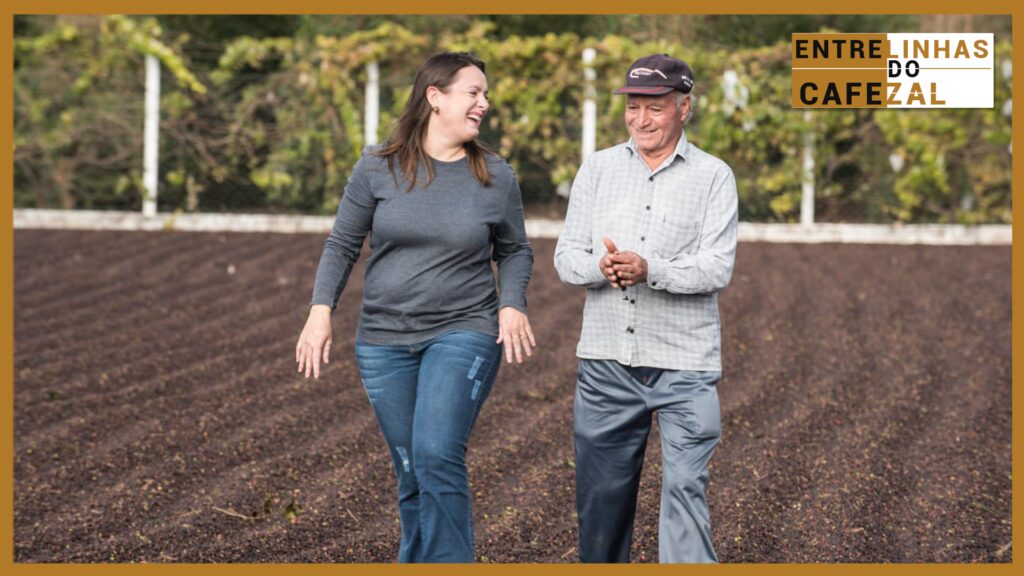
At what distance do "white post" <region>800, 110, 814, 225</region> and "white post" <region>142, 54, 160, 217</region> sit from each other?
24.0ft

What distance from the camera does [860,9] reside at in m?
9.21

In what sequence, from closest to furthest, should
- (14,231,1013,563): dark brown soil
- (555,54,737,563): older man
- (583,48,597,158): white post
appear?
(555,54,737,563): older man
(14,231,1013,563): dark brown soil
(583,48,597,158): white post

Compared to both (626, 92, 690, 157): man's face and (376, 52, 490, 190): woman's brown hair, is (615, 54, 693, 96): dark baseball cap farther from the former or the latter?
(376, 52, 490, 190): woman's brown hair

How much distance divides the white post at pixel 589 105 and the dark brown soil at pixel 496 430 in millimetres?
3726

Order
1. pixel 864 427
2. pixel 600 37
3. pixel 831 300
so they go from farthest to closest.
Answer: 1. pixel 600 37
2. pixel 831 300
3. pixel 864 427

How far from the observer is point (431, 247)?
3.91 m

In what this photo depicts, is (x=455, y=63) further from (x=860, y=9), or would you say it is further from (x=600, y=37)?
(x=600, y=37)

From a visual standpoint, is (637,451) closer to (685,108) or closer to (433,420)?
(433,420)

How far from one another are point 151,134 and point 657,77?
1258cm

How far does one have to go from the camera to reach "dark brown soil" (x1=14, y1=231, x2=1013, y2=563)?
199 inches

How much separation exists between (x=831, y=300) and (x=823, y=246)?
3356 mm

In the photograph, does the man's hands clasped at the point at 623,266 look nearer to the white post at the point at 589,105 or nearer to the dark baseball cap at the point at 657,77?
the dark baseball cap at the point at 657,77

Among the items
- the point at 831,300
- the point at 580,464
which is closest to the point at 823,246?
the point at 831,300

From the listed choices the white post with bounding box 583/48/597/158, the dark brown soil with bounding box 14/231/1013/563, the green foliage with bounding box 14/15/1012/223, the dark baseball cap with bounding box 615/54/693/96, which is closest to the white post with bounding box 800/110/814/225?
the green foliage with bounding box 14/15/1012/223
